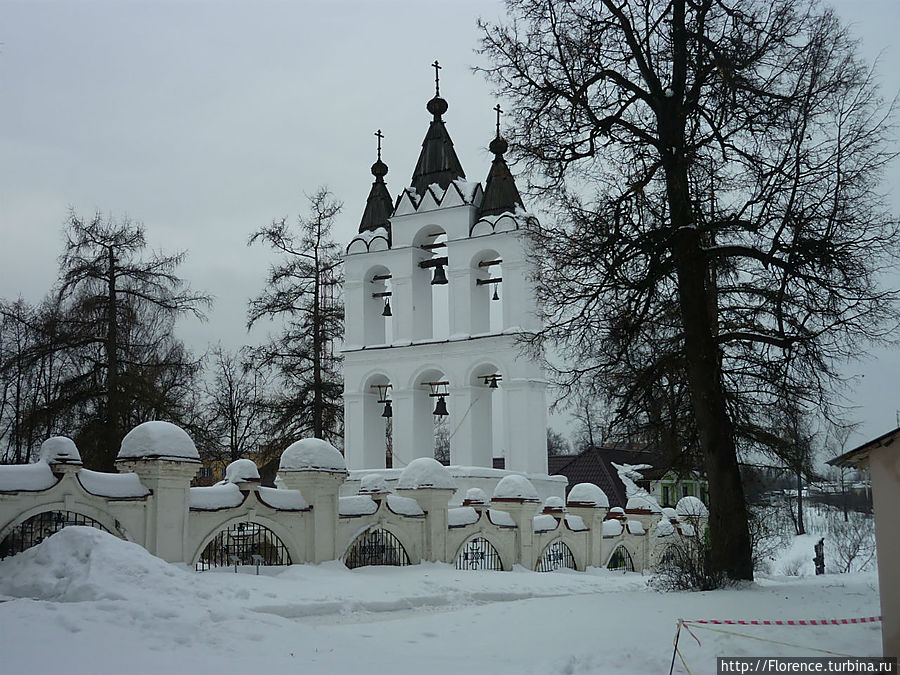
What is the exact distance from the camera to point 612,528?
27.1 m

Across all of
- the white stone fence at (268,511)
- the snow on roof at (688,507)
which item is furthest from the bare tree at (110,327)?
the snow on roof at (688,507)

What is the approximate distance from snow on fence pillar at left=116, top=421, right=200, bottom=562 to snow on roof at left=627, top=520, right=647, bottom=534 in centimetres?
1645

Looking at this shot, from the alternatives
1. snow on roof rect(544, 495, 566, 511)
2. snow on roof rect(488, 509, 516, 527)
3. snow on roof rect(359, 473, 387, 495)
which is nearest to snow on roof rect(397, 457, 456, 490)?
snow on roof rect(359, 473, 387, 495)

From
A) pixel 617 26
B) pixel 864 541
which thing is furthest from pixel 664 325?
pixel 864 541

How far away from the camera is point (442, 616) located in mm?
12648

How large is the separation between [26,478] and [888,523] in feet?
35.5

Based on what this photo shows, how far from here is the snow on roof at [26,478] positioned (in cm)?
1299

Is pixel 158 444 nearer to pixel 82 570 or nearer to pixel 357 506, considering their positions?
pixel 82 570

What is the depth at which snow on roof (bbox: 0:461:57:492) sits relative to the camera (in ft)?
42.6

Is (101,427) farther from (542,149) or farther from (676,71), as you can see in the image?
(676,71)

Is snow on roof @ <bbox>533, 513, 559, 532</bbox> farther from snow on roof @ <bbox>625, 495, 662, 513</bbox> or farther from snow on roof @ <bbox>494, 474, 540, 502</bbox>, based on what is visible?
snow on roof @ <bbox>625, 495, 662, 513</bbox>

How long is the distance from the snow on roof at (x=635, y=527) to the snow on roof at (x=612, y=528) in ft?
2.71

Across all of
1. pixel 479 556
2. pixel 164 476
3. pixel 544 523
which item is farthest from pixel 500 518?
pixel 164 476

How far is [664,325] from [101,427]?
14480mm
